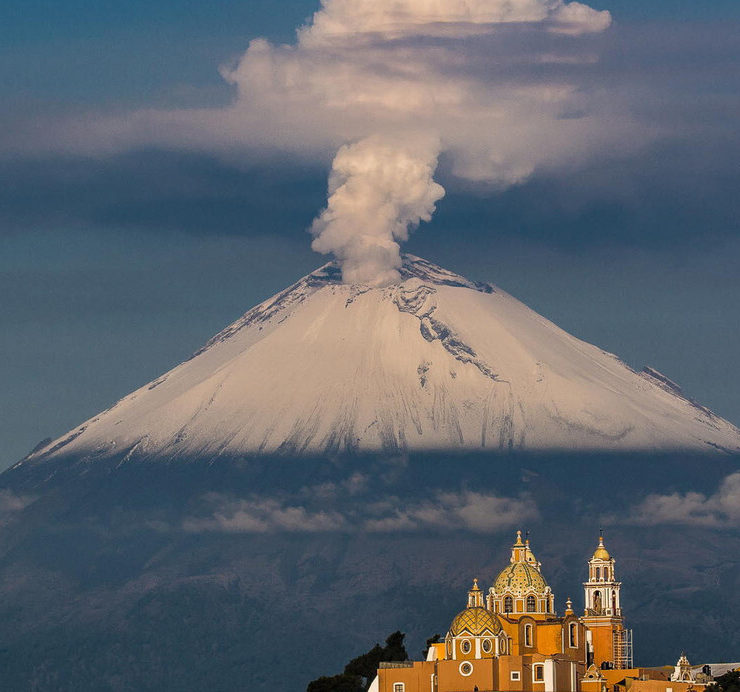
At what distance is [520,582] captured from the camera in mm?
131000

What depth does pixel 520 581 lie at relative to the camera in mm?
131000

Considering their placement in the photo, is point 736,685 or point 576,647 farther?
point 576,647

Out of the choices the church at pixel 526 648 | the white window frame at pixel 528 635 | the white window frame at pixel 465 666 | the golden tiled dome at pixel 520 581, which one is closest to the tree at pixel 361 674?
the church at pixel 526 648

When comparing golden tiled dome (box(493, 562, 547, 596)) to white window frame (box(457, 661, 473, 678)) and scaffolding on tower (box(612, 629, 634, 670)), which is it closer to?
scaffolding on tower (box(612, 629, 634, 670))

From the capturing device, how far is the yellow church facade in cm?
12362

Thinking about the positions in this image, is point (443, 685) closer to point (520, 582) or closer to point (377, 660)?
point (520, 582)

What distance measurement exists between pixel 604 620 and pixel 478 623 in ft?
36.4

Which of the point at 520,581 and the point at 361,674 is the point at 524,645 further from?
the point at 361,674

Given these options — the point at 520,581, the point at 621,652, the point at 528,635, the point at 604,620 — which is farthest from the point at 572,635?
the point at 621,652

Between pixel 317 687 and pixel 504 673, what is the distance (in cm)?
1839

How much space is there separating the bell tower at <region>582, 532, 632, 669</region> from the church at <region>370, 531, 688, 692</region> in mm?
50

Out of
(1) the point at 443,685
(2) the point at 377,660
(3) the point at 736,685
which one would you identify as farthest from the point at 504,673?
(2) the point at 377,660

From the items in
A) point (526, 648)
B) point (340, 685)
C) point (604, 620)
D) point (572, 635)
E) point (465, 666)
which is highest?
point (604, 620)

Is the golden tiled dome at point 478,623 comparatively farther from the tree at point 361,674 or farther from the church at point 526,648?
the tree at point 361,674
